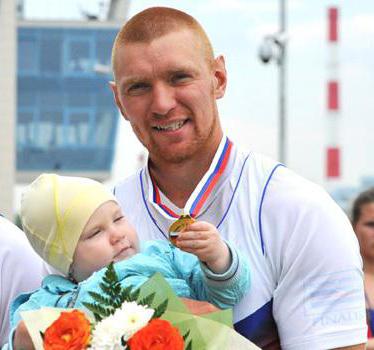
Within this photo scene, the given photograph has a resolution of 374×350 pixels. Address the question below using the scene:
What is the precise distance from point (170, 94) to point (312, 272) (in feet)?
1.91

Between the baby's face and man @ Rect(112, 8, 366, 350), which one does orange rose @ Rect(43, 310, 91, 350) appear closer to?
the baby's face

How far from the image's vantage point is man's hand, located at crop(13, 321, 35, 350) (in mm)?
2566

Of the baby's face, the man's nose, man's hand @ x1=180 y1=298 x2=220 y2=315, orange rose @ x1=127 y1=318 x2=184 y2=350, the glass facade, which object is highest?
the man's nose

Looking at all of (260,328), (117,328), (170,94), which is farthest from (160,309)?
(170,94)

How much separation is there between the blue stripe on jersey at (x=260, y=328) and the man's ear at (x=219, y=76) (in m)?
0.62

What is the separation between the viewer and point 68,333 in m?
2.32

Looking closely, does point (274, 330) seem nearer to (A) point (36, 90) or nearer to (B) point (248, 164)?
(B) point (248, 164)

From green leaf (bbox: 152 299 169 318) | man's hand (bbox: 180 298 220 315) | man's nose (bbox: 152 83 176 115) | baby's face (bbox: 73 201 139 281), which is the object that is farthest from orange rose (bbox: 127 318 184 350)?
man's nose (bbox: 152 83 176 115)

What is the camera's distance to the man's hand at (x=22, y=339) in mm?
A: 2566

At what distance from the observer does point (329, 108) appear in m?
30.4

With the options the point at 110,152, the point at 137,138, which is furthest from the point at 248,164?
the point at 110,152

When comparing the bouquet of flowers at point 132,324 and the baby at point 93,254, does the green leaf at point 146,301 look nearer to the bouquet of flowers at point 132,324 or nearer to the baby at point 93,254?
the bouquet of flowers at point 132,324

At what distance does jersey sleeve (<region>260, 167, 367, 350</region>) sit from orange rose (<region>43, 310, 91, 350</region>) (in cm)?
66

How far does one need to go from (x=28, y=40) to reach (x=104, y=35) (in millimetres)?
3184
